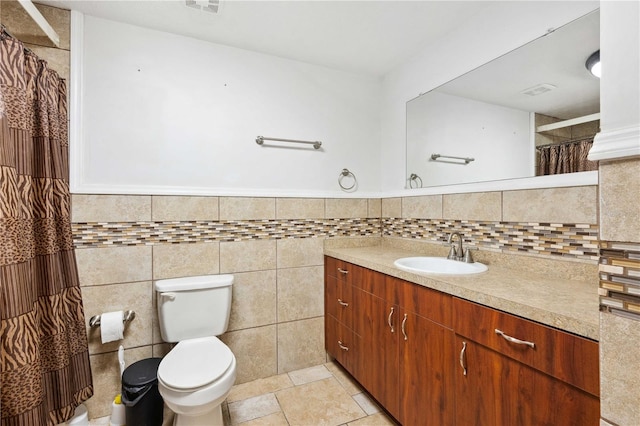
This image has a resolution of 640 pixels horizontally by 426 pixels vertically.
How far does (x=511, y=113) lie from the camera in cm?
163

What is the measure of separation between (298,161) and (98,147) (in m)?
1.25

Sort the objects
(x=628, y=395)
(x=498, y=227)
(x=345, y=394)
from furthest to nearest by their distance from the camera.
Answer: (x=345, y=394) < (x=498, y=227) < (x=628, y=395)

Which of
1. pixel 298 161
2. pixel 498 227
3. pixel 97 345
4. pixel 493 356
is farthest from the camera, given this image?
pixel 298 161

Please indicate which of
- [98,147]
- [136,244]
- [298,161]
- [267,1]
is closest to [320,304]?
[298,161]

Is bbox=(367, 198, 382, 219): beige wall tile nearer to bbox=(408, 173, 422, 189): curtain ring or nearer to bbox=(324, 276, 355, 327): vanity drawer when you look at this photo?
bbox=(408, 173, 422, 189): curtain ring

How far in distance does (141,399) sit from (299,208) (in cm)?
144

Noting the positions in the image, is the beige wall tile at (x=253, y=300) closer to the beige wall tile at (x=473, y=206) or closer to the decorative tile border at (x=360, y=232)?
the decorative tile border at (x=360, y=232)

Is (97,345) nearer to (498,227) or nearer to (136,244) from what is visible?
(136,244)

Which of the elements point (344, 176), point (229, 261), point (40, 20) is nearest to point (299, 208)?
point (344, 176)

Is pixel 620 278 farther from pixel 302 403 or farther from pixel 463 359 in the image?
pixel 302 403

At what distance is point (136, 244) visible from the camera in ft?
5.99

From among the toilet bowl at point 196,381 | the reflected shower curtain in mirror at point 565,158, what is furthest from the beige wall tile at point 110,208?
the reflected shower curtain in mirror at point 565,158

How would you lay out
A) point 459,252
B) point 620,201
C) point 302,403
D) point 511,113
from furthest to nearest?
point 302,403, point 459,252, point 511,113, point 620,201

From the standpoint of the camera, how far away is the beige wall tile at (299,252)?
2197 mm
